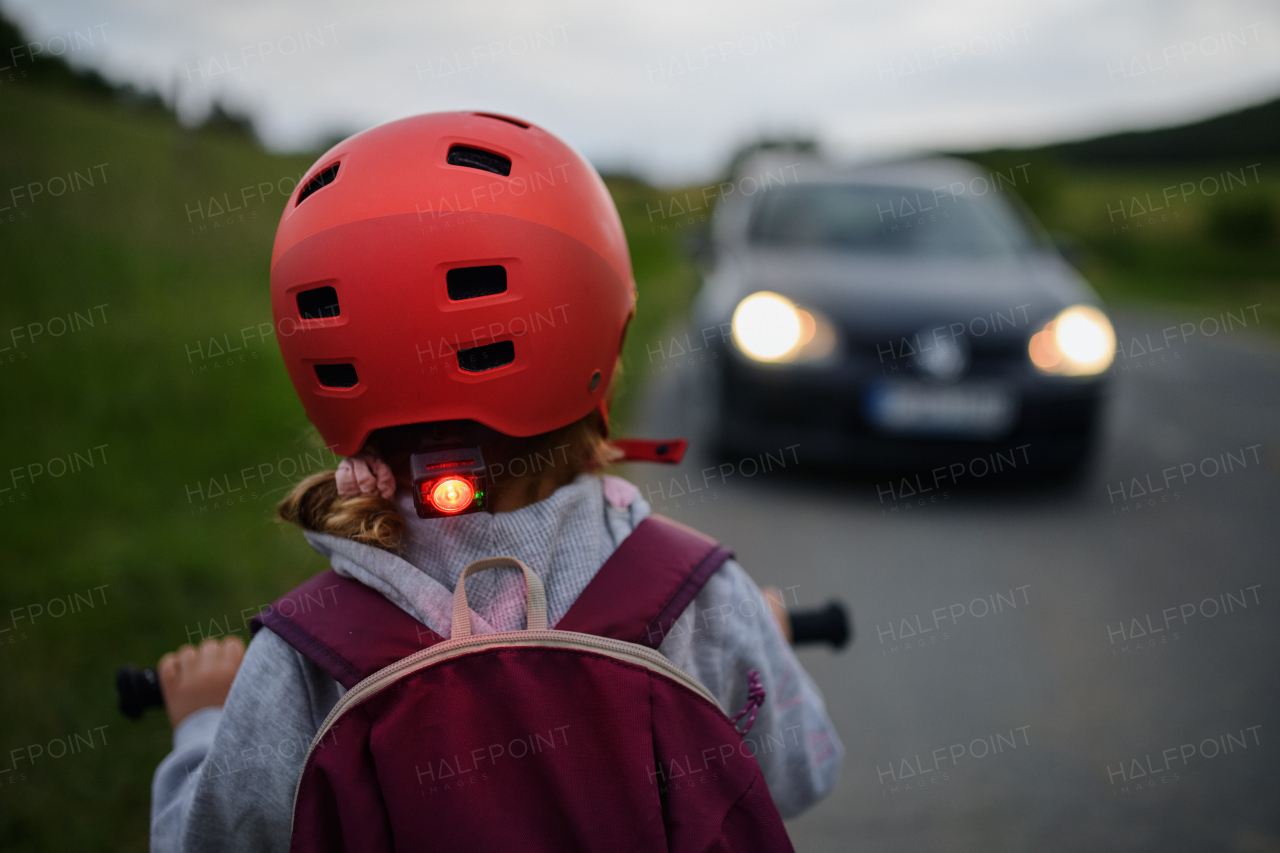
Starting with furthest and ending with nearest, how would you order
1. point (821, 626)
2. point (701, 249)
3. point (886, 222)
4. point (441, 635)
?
point (701, 249) < point (886, 222) < point (821, 626) < point (441, 635)

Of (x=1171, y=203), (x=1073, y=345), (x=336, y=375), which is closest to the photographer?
(x=336, y=375)

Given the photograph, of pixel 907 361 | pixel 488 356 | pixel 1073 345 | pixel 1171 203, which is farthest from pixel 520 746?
pixel 1171 203

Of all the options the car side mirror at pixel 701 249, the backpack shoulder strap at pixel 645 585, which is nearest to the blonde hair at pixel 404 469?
the backpack shoulder strap at pixel 645 585

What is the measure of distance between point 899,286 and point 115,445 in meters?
4.41

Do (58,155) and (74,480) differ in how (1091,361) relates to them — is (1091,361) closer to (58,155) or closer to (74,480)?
(74,480)

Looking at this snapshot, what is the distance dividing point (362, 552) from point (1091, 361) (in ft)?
14.5

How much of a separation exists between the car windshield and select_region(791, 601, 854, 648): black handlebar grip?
409 centimetres

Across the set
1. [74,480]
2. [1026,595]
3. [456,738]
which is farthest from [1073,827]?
[74,480]

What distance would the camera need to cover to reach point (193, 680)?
1.49 metres

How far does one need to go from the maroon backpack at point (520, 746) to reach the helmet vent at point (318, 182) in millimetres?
736

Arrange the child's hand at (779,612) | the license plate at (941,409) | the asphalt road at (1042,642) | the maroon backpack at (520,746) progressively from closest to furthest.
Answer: the maroon backpack at (520,746) < the child's hand at (779,612) < the asphalt road at (1042,642) < the license plate at (941,409)

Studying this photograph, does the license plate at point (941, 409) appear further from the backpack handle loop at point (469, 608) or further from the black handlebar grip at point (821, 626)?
the backpack handle loop at point (469, 608)

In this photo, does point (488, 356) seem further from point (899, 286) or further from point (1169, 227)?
point (1169, 227)

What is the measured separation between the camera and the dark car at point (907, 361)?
14.9ft
